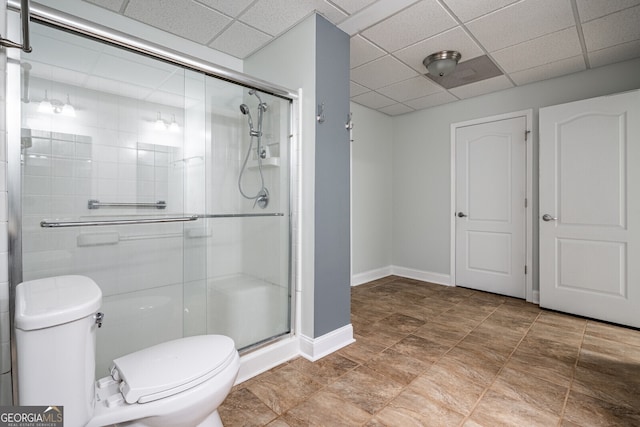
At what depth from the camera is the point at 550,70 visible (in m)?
2.96

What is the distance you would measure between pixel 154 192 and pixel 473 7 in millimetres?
2404

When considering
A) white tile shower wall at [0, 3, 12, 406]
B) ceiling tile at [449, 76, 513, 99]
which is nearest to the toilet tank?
white tile shower wall at [0, 3, 12, 406]

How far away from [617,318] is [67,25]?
13.9ft

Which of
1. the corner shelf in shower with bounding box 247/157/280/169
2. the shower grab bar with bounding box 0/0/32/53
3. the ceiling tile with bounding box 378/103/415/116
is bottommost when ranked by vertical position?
the corner shelf in shower with bounding box 247/157/280/169

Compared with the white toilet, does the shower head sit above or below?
above

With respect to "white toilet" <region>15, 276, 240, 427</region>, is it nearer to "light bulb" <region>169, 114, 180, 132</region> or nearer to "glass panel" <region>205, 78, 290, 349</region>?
"glass panel" <region>205, 78, 290, 349</region>

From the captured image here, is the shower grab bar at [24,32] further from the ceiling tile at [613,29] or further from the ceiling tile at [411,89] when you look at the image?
the ceiling tile at [613,29]

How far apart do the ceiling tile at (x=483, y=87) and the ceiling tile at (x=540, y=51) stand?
29cm

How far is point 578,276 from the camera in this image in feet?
9.39

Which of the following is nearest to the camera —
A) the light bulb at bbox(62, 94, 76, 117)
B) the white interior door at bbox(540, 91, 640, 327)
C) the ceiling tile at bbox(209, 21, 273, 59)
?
the light bulb at bbox(62, 94, 76, 117)

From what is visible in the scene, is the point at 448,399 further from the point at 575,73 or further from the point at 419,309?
the point at 575,73

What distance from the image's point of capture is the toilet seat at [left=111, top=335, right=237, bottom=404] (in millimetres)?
1033

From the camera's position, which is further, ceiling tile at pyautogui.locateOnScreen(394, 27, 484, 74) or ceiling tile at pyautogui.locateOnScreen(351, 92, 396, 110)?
ceiling tile at pyautogui.locateOnScreen(351, 92, 396, 110)

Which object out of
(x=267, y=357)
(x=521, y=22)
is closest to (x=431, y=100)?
(x=521, y=22)
